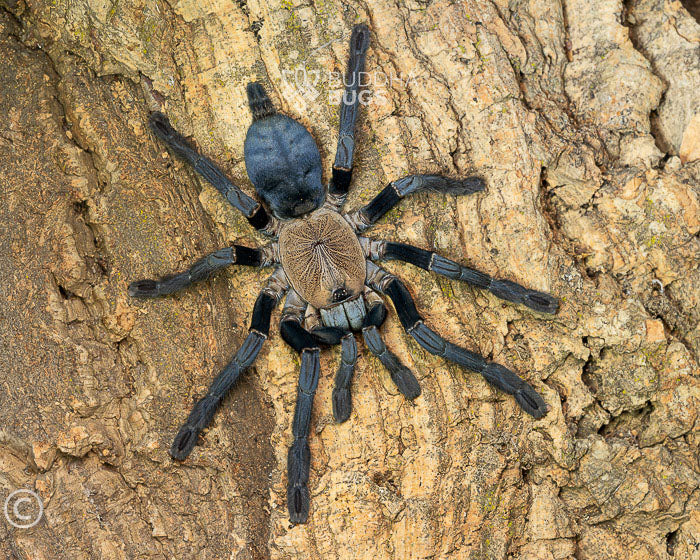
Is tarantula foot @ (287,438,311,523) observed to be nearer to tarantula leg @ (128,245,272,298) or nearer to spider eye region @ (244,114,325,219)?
tarantula leg @ (128,245,272,298)

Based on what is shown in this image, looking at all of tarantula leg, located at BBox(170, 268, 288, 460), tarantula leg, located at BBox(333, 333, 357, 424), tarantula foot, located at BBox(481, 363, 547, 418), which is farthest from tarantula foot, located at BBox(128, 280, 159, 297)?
tarantula foot, located at BBox(481, 363, 547, 418)

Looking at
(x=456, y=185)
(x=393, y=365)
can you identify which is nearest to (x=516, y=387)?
(x=393, y=365)

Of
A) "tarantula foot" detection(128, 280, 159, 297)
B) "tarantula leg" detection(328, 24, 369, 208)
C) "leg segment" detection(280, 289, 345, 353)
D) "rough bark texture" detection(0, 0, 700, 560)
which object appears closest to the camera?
"rough bark texture" detection(0, 0, 700, 560)

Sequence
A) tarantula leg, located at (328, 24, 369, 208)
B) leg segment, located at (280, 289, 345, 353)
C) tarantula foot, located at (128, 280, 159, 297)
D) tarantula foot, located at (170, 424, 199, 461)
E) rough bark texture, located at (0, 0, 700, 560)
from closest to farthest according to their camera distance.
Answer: rough bark texture, located at (0, 0, 700, 560) → tarantula foot, located at (170, 424, 199, 461) → tarantula foot, located at (128, 280, 159, 297) → leg segment, located at (280, 289, 345, 353) → tarantula leg, located at (328, 24, 369, 208)

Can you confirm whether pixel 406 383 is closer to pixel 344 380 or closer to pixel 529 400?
pixel 344 380

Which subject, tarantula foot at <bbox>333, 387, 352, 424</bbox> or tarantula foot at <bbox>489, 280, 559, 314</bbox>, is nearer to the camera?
tarantula foot at <bbox>333, 387, 352, 424</bbox>

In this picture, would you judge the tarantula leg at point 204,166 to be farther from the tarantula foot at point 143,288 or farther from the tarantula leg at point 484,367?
the tarantula leg at point 484,367
